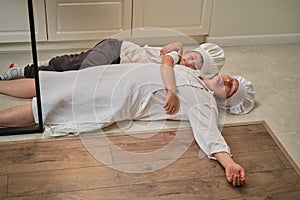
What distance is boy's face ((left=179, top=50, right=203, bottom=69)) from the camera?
2.23 meters

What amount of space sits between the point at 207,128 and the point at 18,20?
1.27 meters

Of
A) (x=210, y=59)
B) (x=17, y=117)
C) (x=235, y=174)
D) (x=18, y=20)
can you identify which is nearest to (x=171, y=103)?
(x=210, y=59)

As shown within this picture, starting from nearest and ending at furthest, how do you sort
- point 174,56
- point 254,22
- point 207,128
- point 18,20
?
1. point 207,128
2. point 174,56
3. point 18,20
4. point 254,22

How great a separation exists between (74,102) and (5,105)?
378 mm

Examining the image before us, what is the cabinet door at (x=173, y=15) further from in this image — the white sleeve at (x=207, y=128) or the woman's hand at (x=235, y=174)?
the woman's hand at (x=235, y=174)

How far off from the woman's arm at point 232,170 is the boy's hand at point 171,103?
1.02 feet

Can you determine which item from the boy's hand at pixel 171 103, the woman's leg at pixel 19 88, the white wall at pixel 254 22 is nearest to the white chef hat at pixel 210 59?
the boy's hand at pixel 171 103

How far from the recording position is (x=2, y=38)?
8.57 ft

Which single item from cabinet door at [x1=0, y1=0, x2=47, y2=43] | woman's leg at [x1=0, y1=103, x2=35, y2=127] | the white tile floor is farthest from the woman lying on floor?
cabinet door at [x1=0, y1=0, x2=47, y2=43]

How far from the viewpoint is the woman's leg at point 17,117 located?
→ 2047 millimetres

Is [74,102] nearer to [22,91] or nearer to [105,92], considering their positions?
[105,92]

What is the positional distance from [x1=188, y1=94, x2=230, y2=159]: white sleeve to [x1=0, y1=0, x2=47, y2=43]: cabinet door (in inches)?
41.4

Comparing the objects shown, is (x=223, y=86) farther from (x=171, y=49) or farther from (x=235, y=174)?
(x=235, y=174)

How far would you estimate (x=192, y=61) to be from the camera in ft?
7.34
